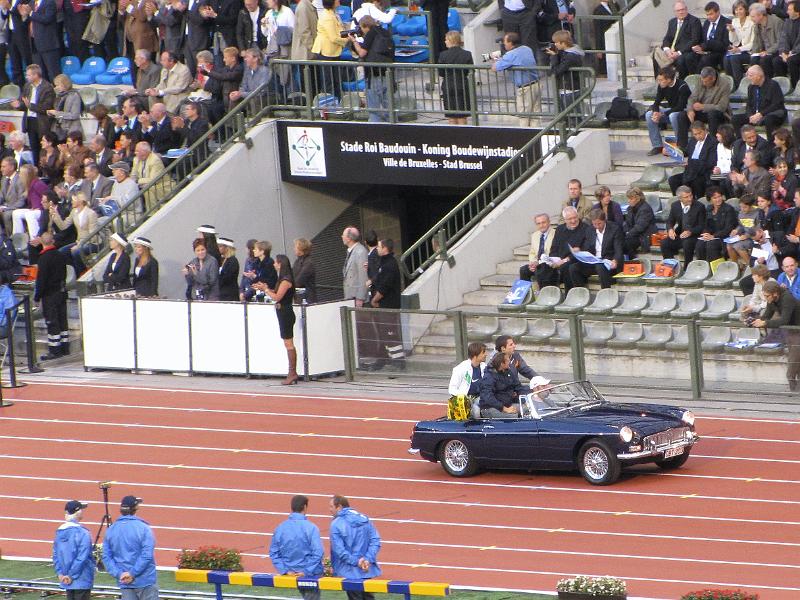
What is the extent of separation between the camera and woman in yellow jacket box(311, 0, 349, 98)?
29.5m

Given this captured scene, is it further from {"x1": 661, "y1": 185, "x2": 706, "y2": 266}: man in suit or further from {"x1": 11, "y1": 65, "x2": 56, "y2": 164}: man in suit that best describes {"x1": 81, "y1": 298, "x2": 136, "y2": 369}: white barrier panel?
{"x1": 661, "y1": 185, "x2": 706, "y2": 266}: man in suit

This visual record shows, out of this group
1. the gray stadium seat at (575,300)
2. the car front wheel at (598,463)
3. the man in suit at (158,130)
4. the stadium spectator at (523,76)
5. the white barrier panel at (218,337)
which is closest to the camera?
the car front wheel at (598,463)

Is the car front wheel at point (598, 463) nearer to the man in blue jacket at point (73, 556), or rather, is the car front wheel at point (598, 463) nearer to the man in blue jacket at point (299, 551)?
the man in blue jacket at point (299, 551)

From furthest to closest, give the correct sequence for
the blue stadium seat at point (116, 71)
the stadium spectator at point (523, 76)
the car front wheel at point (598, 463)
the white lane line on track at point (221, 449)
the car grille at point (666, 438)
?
the blue stadium seat at point (116, 71) < the stadium spectator at point (523, 76) < the white lane line on track at point (221, 449) < the car front wheel at point (598, 463) < the car grille at point (666, 438)

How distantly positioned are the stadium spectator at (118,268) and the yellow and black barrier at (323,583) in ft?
40.9

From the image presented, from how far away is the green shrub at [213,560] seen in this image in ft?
51.5

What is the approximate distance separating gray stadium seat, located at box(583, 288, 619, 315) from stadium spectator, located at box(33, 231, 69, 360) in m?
7.82

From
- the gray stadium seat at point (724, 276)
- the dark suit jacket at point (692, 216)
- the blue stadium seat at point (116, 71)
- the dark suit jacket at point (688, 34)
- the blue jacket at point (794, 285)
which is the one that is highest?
the blue stadium seat at point (116, 71)

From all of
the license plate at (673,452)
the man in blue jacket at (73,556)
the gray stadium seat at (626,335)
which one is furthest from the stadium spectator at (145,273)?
the man in blue jacket at (73,556)

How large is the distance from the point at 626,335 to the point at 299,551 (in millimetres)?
9220

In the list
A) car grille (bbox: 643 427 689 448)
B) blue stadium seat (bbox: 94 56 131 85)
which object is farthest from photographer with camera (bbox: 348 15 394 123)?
car grille (bbox: 643 427 689 448)

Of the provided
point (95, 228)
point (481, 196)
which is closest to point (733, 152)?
point (481, 196)

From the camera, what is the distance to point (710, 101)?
25.7 metres

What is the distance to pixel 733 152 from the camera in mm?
24578
